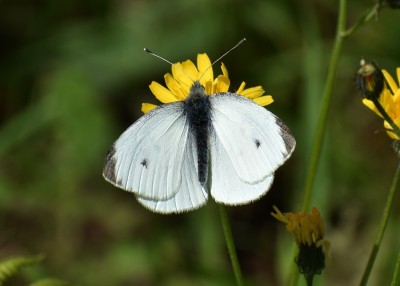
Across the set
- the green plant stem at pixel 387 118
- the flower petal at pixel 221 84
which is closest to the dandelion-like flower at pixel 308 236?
the green plant stem at pixel 387 118

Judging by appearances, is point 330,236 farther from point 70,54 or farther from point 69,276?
point 70,54

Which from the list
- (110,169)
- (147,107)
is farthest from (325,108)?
(110,169)

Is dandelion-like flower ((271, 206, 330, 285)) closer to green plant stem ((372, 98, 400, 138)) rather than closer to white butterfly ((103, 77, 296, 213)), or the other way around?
white butterfly ((103, 77, 296, 213))

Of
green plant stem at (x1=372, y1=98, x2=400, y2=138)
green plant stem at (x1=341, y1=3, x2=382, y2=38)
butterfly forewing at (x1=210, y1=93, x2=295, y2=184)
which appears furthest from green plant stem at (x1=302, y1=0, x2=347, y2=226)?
green plant stem at (x1=372, y1=98, x2=400, y2=138)

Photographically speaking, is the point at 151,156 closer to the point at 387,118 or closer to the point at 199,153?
the point at 199,153

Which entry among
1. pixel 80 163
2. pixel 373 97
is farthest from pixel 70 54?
pixel 373 97

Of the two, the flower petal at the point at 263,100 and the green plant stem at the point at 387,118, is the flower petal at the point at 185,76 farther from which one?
the green plant stem at the point at 387,118
